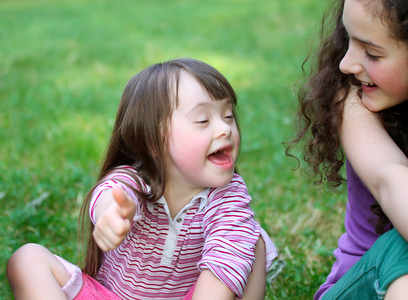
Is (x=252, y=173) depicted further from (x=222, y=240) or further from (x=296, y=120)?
(x=222, y=240)

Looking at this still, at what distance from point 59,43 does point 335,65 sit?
4538 millimetres

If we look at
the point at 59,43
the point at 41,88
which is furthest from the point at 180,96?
the point at 59,43

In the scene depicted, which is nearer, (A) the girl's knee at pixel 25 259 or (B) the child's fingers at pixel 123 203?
(B) the child's fingers at pixel 123 203

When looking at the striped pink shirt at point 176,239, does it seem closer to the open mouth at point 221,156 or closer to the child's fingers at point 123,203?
the open mouth at point 221,156

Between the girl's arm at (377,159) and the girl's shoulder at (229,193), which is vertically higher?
the girl's arm at (377,159)

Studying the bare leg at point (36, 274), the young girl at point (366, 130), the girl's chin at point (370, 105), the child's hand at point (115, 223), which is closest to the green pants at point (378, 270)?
the young girl at point (366, 130)

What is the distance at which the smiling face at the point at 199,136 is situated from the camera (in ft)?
5.73

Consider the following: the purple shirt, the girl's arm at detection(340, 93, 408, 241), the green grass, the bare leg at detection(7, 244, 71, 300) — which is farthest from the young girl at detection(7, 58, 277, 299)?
the green grass

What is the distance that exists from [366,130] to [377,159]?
0.11 meters

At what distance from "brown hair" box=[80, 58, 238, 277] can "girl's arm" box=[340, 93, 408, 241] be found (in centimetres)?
37

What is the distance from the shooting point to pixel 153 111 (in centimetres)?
178

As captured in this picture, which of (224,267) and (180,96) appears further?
(180,96)

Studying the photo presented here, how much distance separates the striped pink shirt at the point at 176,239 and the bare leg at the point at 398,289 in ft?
1.37

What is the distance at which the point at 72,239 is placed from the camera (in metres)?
2.58
